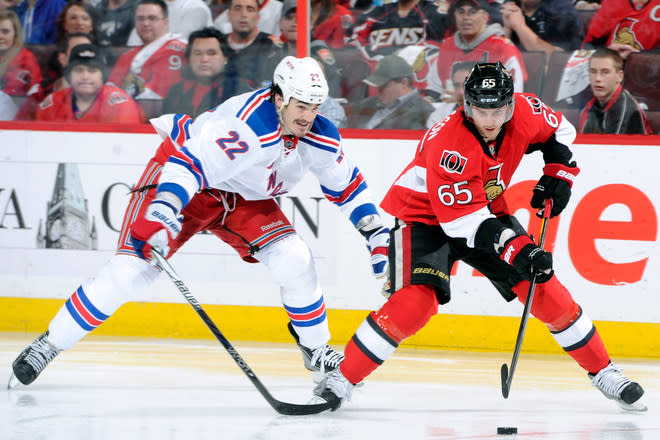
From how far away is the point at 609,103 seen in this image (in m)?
4.13

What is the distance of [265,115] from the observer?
10.1 ft

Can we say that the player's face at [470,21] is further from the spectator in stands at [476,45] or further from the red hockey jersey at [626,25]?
the red hockey jersey at [626,25]

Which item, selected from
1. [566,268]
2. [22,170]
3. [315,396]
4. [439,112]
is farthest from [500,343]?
[22,170]

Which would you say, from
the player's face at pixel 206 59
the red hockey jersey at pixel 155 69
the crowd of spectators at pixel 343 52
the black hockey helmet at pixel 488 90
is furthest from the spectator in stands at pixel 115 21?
the black hockey helmet at pixel 488 90

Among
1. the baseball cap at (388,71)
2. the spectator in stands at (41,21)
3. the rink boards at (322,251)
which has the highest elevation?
the spectator in stands at (41,21)

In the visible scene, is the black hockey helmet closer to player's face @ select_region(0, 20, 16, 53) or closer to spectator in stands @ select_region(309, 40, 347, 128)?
spectator in stands @ select_region(309, 40, 347, 128)

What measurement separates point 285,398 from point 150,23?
7.22ft

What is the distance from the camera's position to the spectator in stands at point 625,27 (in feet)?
13.6

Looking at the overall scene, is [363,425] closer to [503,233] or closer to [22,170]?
[503,233]

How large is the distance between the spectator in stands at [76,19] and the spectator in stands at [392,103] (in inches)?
56.3

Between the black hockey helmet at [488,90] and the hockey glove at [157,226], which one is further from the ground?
the black hockey helmet at [488,90]

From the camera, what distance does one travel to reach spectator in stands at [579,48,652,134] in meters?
4.10

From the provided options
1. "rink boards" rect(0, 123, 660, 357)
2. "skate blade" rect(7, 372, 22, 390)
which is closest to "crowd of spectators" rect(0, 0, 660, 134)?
"rink boards" rect(0, 123, 660, 357)

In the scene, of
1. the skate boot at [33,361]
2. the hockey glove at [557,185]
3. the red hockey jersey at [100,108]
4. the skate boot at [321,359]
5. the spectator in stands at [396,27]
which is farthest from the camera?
the red hockey jersey at [100,108]
